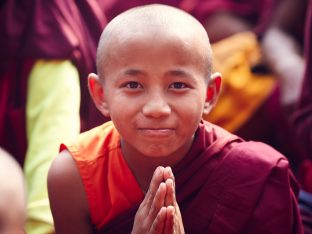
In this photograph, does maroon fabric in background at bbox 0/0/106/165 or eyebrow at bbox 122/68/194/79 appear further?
maroon fabric in background at bbox 0/0/106/165

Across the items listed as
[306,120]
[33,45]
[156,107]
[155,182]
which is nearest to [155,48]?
[156,107]

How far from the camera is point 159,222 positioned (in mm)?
1558

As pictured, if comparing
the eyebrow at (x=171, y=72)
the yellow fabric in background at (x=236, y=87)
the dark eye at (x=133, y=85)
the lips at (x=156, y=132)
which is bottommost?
the yellow fabric in background at (x=236, y=87)

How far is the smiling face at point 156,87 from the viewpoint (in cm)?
160

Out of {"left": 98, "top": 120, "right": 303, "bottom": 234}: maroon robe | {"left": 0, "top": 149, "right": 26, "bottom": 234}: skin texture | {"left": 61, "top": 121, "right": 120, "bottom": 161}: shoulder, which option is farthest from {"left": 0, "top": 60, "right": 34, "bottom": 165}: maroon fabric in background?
{"left": 0, "top": 149, "right": 26, "bottom": 234}: skin texture

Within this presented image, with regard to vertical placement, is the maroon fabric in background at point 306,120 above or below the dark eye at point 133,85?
below

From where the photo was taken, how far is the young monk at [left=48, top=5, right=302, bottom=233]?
1.64 metres

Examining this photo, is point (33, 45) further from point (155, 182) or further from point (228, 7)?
point (228, 7)

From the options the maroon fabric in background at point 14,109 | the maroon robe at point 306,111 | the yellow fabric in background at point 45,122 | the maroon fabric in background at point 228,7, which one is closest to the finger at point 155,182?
the yellow fabric in background at point 45,122

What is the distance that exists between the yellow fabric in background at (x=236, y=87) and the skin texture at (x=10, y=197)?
170cm

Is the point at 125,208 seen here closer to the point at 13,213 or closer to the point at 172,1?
the point at 13,213

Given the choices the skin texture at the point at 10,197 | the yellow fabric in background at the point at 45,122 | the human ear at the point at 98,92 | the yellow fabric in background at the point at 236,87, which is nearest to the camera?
the skin texture at the point at 10,197

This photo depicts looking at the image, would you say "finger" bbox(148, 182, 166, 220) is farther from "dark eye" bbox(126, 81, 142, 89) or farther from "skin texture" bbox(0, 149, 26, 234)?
"skin texture" bbox(0, 149, 26, 234)

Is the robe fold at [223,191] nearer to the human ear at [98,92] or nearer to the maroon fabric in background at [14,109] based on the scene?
the human ear at [98,92]
